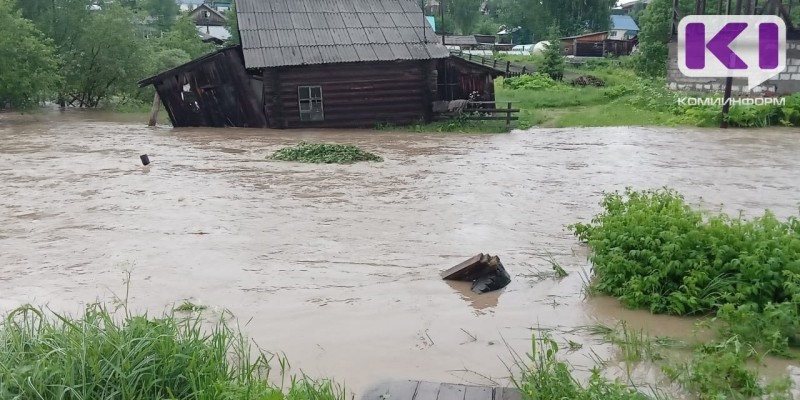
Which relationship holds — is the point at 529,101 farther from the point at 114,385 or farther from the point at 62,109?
the point at 114,385

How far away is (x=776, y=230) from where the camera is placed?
6008 millimetres

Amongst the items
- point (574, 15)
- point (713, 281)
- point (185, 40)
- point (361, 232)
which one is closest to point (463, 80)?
point (361, 232)

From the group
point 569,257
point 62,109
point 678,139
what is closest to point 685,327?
point 569,257

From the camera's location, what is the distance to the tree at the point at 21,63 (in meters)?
24.6

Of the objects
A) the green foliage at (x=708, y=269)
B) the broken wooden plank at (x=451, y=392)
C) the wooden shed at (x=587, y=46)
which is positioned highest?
the wooden shed at (x=587, y=46)

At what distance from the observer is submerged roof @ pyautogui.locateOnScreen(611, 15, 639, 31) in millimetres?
72725

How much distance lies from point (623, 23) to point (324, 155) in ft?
223

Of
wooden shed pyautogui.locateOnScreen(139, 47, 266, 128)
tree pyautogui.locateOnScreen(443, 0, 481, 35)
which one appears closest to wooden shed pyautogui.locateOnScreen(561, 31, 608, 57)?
tree pyautogui.locateOnScreen(443, 0, 481, 35)

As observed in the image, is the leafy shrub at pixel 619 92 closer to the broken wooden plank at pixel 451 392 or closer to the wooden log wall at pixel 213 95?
the wooden log wall at pixel 213 95

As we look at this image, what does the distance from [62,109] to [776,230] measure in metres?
30.7

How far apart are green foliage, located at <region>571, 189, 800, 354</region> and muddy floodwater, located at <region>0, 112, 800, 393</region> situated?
26 cm

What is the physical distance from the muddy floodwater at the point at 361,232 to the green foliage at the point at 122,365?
88cm

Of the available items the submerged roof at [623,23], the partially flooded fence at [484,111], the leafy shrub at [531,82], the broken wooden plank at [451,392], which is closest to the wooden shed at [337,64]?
the partially flooded fence at [484,111]

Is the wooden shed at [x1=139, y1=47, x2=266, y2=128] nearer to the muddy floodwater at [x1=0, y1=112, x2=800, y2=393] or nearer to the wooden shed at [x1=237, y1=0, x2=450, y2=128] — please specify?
the wooden shed at [x1=237, y1=0, x2=450, y2=128]
